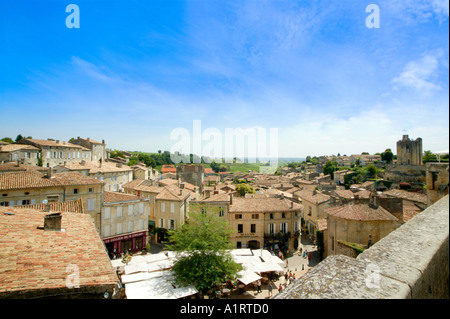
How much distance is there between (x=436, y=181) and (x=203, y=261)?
1816cm

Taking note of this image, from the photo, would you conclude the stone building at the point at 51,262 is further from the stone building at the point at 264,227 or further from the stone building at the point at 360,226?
the stone building at the point at 264,227

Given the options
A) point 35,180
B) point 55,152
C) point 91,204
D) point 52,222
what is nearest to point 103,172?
point 55,152

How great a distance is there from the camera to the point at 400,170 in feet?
207

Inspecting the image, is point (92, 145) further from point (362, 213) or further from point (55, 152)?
point (362, 213)

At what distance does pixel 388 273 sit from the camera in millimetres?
2922

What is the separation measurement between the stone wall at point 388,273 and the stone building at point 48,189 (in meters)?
23.8

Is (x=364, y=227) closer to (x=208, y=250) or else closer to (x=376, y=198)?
(x=376, y=198)

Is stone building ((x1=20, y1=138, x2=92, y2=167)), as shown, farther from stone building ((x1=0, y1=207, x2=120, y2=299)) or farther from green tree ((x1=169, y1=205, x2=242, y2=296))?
stone building ((x1=0, y1=207, x2=120, y2=299))

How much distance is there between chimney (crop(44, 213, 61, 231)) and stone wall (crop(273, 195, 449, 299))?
9.75 metres

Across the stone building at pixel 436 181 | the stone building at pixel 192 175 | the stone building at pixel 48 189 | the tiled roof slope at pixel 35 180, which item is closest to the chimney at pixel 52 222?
the stone building at pixel 48 189

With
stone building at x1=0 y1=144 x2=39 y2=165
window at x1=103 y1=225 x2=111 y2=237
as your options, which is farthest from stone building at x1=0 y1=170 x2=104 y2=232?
stone building at x1=0 y1=144 x2=39 y2=165

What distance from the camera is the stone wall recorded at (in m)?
2.52
